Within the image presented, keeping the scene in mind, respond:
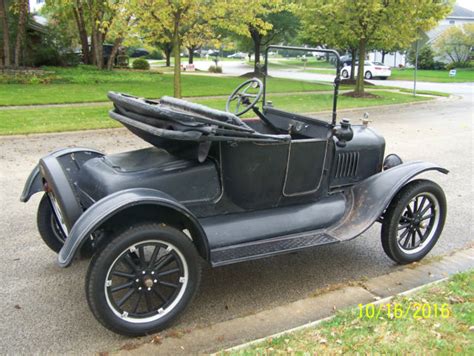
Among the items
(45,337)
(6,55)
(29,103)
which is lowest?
(45,337)

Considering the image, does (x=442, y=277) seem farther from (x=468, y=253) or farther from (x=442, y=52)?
(x=442, y=52)

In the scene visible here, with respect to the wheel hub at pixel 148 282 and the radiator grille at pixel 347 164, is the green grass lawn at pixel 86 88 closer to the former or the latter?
the radiator grille at pixel 347 164

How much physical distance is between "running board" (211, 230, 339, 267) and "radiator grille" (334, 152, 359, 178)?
0.66 meters

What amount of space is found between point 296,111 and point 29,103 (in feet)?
35.4


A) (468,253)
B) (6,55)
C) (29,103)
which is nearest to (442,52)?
(6,55)

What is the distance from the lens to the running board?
335cm

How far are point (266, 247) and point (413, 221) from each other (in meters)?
1.45

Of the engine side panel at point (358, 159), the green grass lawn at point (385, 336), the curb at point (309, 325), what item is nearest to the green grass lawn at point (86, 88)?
the engine side panel at point (358, 159)

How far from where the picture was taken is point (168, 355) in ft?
9.45

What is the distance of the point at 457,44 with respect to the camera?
4516 centimetres

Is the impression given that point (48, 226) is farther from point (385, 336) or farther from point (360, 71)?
point (360, 71)

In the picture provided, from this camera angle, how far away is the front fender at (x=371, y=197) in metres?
3.84

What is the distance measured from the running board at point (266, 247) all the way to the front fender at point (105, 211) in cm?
40
